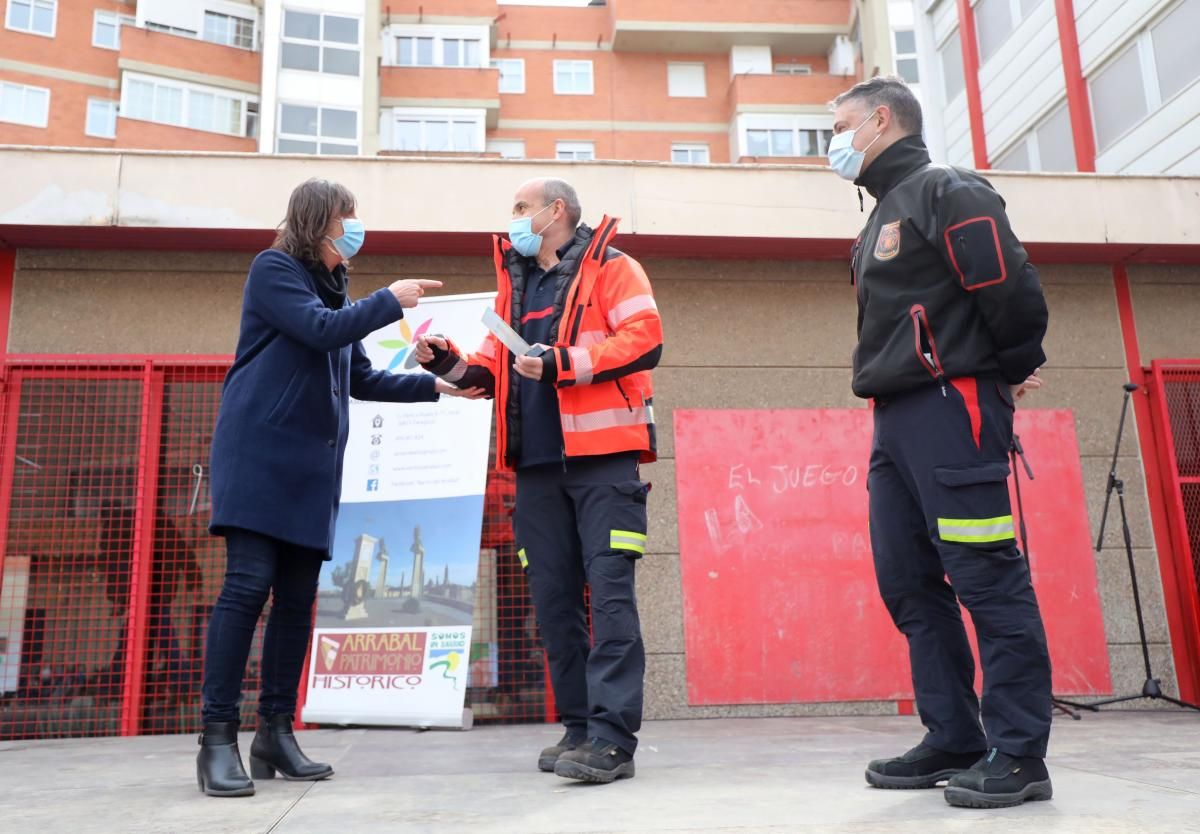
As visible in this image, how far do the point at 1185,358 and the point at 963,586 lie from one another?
4.21 m

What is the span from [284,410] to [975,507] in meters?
1.77

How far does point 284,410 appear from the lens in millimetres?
2633

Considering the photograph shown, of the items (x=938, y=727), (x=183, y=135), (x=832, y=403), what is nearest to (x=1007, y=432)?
(x=938, y=727)

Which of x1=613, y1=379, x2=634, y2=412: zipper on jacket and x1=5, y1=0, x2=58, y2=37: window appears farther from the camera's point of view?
x1=5, y1=0, x2=58, y2=37: window

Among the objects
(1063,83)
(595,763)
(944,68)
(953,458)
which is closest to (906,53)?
(944,68)

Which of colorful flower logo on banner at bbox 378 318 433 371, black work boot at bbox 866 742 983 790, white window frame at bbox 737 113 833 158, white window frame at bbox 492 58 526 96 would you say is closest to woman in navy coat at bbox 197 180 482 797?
black work boot at bbox 866 742 983 790

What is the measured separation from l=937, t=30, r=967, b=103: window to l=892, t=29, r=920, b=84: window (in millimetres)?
5044

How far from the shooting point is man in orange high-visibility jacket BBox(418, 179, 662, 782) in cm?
268

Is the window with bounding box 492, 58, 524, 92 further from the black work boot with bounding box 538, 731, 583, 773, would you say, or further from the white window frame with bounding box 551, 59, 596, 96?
the black work boot with bounding box 538, 731, 583, 773

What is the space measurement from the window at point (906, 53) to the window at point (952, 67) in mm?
5044

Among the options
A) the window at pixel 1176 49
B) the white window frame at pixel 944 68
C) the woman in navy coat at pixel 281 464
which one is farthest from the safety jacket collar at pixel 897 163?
the white window frame at pixel 944 68

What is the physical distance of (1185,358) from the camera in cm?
552

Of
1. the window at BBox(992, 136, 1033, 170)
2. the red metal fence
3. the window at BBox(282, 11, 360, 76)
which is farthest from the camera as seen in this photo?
the window at BBox(282, 11, 360, 76)

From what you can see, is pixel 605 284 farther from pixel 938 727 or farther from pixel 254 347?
pixel 938 727
